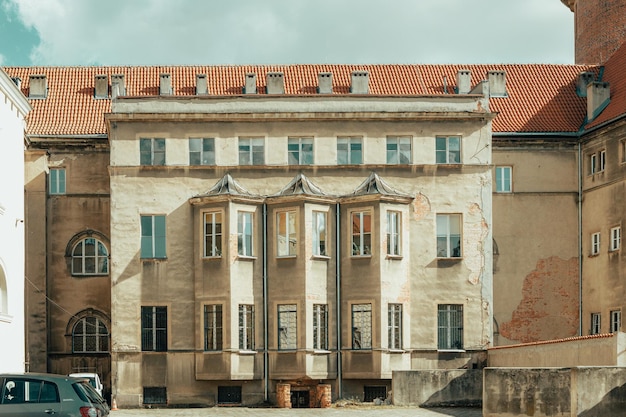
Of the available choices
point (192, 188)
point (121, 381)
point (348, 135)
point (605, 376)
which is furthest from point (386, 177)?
point (605, 376)

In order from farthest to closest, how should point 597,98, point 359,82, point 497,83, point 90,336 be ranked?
point 497,83 < point 597,98 < point 359,82 < point 90,336

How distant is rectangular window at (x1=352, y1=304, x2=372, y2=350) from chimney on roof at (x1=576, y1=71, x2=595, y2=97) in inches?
665

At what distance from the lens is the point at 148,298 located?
4762 cm

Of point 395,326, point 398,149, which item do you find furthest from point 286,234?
point 398,149

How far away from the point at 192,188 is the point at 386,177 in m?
7.50

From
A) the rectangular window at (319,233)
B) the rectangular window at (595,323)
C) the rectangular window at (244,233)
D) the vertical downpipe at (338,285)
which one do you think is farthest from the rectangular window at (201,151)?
the rectangular window at (595,323)

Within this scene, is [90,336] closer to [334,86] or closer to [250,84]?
[250,84]

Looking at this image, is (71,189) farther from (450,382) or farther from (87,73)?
(450,382)

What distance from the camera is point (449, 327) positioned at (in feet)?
158

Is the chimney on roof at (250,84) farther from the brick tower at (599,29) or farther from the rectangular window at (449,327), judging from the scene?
the brick tower at (599,29)

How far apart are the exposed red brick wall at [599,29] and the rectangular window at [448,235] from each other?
19818 mm

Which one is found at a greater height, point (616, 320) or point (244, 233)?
point (244, 233)

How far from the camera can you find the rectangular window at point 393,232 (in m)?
47.5

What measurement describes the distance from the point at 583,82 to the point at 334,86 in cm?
1149
